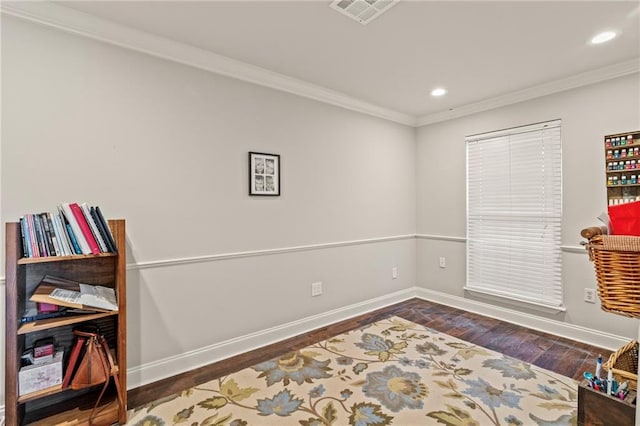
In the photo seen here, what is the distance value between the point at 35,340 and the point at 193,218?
3.75ft

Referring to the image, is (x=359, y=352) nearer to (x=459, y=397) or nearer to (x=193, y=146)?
(x=459, y=397)

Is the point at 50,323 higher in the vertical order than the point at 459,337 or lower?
higher

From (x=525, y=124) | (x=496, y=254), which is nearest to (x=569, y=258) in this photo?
(x=496, y=254)

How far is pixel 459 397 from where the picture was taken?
2.02 metres

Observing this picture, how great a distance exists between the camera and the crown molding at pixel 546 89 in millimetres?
2623

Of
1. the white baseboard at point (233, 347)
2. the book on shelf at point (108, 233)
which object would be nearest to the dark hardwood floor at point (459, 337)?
the white baseboard at point (233, 347)

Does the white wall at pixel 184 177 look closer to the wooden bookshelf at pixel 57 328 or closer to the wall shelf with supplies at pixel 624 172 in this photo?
the wooden bookshelf at pixel 57 328

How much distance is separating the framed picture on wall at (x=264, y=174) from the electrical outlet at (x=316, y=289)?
102cm

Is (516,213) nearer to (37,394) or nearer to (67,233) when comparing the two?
(67,233)

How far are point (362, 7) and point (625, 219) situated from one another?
1703 mm

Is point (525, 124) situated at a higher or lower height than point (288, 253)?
higher

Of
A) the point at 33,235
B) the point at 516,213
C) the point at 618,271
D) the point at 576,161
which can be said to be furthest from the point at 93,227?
the point at 576,161

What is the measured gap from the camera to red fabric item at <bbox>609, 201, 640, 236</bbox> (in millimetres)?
1000

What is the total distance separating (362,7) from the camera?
189 centimetres
